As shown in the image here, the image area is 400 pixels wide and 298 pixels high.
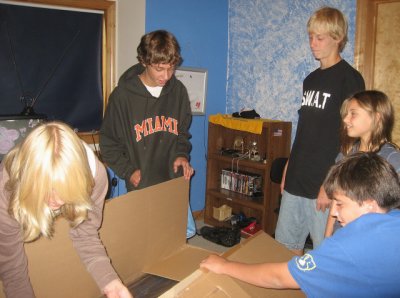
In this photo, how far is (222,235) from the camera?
9.99 ft

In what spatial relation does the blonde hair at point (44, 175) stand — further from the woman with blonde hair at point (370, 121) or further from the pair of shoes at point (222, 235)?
the pair of shoes at point (222, 235)

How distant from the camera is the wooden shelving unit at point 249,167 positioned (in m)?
3.07

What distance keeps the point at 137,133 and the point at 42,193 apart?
96 centimetres

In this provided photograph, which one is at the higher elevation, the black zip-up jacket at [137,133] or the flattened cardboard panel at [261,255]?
the black zip-up jacket at [137,133]

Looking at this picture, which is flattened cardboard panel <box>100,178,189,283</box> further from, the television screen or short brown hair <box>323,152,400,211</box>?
the television screen

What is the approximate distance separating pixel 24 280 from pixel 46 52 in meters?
2.12

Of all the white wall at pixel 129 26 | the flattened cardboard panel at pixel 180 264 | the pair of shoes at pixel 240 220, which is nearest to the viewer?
the flattened cardboard panel at pixel 180 264

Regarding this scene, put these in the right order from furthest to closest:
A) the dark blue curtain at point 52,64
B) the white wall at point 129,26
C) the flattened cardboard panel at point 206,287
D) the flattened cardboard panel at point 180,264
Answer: the white wall at point 129,26 < the dark blue curtain at point 52,64 < the flattened cardboard panel at point 180,264 < the flattened cardboard panel at point 206,287

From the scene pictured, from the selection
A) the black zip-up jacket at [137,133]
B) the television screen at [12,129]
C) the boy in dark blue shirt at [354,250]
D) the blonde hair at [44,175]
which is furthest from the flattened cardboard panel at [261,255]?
the television screen at [12,129]

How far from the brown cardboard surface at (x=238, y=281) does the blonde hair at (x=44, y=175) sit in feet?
1.22

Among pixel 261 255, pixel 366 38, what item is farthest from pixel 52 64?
pixel 366 38

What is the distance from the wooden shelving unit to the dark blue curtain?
115 cm

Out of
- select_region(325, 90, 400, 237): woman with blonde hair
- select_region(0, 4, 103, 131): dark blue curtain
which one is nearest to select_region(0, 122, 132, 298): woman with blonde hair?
select_region(325, 90, 400, 237): woman with blonde hair

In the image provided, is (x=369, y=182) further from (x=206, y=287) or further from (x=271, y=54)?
(x=271, y=54)
